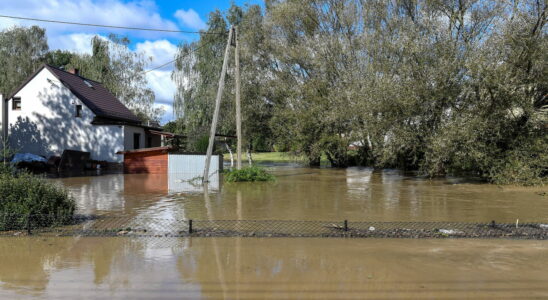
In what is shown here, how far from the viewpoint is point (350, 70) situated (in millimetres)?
29047

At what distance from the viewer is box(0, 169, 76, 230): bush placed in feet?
28.2

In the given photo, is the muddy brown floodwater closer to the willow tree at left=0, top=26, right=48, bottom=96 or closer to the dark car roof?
the dark car roof

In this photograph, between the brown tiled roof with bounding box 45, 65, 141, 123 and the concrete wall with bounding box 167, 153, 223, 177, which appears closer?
the concrete wall with bounding box 167, 153, 223, 177

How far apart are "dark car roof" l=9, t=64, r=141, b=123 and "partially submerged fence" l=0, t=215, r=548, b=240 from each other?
22979 millimetres

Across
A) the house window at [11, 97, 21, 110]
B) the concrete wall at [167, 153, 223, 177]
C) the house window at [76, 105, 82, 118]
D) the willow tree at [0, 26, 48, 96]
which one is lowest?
the concrete wall at [167, 153, 223, 177]

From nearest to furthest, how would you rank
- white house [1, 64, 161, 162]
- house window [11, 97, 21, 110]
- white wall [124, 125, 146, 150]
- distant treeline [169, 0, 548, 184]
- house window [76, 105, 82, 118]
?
distant treeline [169, 0, 548, 184]
white wall [124, 125, 146, 150]
white house [1, 64, 161, 162]
house window [76, 105, 82, 118]
house window [11, 97, 21, 110]

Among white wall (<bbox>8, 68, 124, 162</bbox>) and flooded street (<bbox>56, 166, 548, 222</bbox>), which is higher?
white wall (<bbox>8, 68, 124, 162</bbox>)

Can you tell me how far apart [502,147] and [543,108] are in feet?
9.59

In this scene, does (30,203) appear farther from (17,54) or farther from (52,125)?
(17,54)

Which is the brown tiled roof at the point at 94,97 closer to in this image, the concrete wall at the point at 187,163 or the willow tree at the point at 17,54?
the concrete wall at the point at 187,163

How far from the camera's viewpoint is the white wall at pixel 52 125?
98.3ft

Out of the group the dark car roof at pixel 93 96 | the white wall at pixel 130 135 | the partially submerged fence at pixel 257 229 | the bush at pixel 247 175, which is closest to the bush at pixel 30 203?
the partially submerged fence at pixel 257 229

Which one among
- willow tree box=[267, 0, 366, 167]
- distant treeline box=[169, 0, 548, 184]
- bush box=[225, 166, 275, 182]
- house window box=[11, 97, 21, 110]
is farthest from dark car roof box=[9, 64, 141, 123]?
bush box=[225, 166, 275, 182]

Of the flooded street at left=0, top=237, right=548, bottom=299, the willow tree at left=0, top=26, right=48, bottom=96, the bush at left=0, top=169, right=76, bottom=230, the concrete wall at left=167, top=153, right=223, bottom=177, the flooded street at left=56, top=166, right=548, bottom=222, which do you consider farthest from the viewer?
the willow tree at left=0, top=26, right=48, bottom=96
